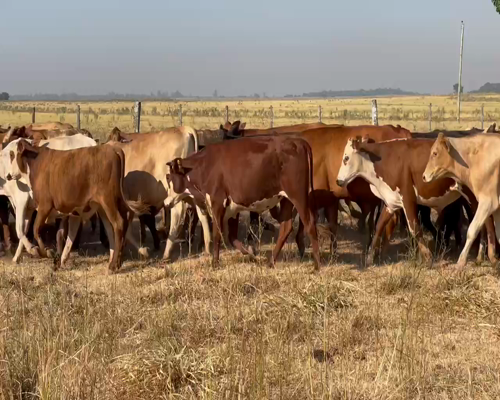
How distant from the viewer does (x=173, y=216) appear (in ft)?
37.9

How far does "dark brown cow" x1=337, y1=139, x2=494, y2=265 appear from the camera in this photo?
998 cm

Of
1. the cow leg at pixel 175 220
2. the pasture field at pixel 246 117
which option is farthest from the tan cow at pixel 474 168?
the pasture field at pixel 246 117

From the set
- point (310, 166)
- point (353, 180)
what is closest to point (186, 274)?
point (310, 166)

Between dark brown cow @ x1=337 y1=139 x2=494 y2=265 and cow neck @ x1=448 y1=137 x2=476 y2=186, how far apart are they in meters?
0.40

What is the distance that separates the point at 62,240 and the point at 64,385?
663cm

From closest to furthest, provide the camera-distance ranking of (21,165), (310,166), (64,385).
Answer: (64,385)
(310,166)
(21,165)

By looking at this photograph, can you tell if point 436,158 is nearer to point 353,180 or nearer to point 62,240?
point 353,180

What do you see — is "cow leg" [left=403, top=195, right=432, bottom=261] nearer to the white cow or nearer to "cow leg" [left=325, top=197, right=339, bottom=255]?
"cow leg" [left=325, top=197, right=339, bottom=255]

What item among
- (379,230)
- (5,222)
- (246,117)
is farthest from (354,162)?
(246,117)

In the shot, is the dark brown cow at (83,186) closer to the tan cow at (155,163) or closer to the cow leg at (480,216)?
the tan cow at (155,163)

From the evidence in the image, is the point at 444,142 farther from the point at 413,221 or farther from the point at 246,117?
the point at 246,117

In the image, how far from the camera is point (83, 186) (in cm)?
1020

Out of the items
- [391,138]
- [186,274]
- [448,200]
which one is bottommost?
[186,274]

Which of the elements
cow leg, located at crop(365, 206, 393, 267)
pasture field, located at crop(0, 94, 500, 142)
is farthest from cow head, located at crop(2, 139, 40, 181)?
pasture field, located at crop(0, 94, 500, 142)
